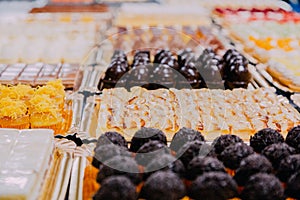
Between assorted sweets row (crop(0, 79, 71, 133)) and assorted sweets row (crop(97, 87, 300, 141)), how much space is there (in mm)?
249

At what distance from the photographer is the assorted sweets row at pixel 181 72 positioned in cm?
329

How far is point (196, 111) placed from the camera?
9.12 ft

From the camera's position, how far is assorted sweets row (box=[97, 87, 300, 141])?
8.61 ft

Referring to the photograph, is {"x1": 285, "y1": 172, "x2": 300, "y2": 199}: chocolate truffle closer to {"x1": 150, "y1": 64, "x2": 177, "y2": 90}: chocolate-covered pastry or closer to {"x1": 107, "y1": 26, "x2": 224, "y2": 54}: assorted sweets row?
{"x1": 150, "y1": 64, "x2": 177, "y2": 90}: chocolate-covered pastry

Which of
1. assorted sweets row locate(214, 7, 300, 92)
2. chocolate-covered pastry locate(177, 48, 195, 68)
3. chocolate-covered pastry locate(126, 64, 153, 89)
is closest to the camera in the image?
chocolate-covered pastry locate(126, 64, 153, 89)

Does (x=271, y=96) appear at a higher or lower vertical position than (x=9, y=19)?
lower

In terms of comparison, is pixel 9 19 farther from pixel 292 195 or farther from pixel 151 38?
pixel 292 195

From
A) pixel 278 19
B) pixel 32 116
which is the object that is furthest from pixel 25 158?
pixel 278 19

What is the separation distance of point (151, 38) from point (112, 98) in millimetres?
1750

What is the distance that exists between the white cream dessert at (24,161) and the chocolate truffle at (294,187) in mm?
1038

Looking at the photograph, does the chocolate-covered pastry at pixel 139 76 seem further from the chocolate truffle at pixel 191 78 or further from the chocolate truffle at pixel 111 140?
the chocolate truffle at pixel 111 140

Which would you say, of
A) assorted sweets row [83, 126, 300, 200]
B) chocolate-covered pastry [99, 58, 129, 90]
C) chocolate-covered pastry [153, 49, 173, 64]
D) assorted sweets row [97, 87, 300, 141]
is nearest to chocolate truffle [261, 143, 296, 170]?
assorted sweets row [83, 126, 300, 200]

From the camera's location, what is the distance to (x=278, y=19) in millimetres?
5398

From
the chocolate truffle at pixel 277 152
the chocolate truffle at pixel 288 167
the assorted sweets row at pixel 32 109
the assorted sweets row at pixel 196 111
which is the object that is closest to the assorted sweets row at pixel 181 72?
the assorted sweets row at pixel 196 111
